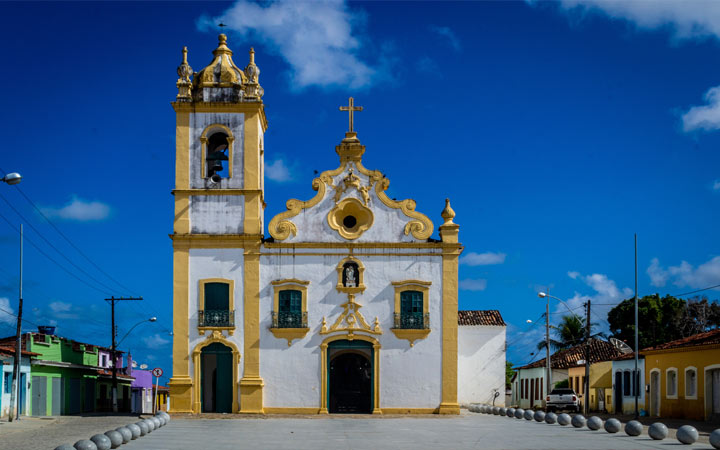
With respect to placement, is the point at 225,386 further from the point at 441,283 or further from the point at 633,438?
the point at 633,438

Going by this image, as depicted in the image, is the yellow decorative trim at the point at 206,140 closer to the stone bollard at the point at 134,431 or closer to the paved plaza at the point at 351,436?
the paved plaza at the point at 351,436

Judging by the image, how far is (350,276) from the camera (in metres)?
37.9

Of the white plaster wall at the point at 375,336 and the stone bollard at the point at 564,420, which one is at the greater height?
the white plaster wall at the point at 375,336

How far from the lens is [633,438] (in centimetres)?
2502

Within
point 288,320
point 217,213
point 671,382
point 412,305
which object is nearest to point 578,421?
point 412,305

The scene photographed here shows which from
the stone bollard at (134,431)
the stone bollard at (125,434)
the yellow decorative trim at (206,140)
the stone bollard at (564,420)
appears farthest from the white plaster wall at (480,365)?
the stone bollard at (125,434)

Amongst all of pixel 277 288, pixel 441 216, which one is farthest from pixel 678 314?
pixel 277 288

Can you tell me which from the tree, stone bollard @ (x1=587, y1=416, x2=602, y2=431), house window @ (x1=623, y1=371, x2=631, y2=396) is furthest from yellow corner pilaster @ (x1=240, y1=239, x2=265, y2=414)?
the tree

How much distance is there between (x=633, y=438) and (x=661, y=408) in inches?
660

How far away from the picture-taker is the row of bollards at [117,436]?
59.5ft

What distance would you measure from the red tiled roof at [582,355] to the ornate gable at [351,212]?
71.4ft

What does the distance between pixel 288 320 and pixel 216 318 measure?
2936 mm

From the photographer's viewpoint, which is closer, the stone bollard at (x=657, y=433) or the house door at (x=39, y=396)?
the stone bollard at (x=657, y=433)

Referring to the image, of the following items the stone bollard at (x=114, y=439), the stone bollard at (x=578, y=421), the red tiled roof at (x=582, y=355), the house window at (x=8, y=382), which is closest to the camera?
the stone bollard at (x=114, y=439)
